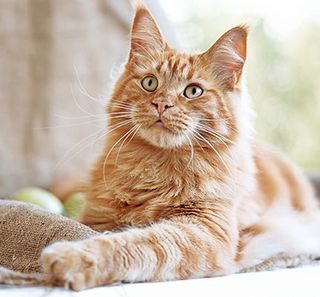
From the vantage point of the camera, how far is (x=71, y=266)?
4.62 ft

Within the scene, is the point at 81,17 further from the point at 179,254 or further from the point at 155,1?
the point at 179,254

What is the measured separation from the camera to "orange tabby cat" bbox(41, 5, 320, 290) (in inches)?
66.0

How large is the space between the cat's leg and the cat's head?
268 mm

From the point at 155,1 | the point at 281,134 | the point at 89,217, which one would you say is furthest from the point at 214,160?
the point at 281,134

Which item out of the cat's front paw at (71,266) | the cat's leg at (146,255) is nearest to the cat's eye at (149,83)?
the cat's leg at (146,255)

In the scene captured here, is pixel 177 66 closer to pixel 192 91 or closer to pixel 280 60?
pixel 192 91

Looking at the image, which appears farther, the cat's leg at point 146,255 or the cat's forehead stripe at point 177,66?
the cat's forehead stripe at point 177,66

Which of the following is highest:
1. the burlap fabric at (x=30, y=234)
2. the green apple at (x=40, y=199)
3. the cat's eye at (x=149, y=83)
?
the cat's eye at (x=149, y=83)

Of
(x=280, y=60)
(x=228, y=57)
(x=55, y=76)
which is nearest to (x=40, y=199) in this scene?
(x=55, y=76)

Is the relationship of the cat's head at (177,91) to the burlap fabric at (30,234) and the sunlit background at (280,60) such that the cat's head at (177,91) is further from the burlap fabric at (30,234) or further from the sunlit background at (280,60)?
the sunlit background at (280,60)

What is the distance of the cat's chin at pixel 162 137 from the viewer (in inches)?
69.6

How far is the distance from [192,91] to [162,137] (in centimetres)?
17

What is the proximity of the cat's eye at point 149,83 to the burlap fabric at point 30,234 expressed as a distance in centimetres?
46

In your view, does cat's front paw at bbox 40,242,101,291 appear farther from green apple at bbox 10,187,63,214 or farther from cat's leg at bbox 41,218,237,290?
green apple at bbox 10,187,63,214
